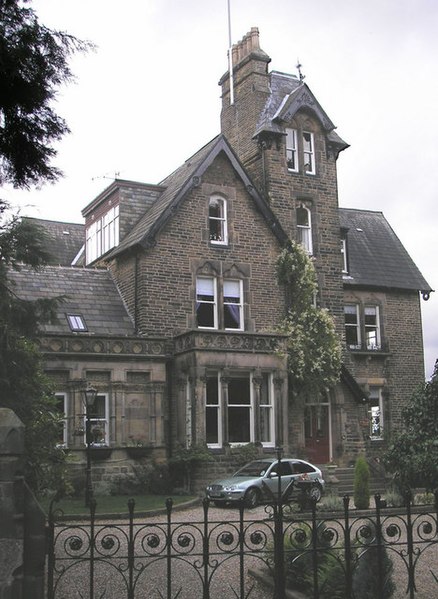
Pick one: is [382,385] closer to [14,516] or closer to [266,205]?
[266,205]

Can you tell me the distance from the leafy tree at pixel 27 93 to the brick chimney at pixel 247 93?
1028 inches

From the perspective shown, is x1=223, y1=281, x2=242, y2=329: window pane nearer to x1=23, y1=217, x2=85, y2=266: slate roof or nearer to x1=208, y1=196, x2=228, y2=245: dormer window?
x1=208, y1=196, x2=228, y2=245: dormer window

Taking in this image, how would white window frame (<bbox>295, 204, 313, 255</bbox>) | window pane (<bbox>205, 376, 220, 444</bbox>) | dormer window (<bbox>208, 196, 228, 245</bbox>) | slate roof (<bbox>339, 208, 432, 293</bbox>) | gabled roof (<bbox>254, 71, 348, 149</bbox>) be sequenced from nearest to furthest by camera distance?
window pane (<bbox>205, 376, 220, 444</bbox>) → dormer window (<bbox>208, 196, 228, 245</bbox>) → gabled roof (<bbox>254, 71, 348, 149</bbox>) → white window frame (<bbox>295, 204, 313, 255</bbox>) → slate roof (<bbox>339, 208, 432, 293</bbox>)

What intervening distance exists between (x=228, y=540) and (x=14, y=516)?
205 cm

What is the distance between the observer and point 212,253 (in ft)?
97.3

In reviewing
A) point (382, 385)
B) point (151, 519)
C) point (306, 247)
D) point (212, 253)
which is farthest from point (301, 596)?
point (382, 385)

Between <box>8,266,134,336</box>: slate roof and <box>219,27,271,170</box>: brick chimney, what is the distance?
8.31 meters

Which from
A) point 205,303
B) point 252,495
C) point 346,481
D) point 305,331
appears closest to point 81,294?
point 205,303

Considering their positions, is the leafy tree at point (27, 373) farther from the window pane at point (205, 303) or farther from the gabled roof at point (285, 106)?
the gabled roof at point (285, 106)

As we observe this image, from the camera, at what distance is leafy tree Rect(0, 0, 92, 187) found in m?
6.34

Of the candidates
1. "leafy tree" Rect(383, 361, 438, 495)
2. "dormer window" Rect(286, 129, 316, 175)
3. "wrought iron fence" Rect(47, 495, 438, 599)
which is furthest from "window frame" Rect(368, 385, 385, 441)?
"leafy tree" Rect(383, 361, 438, 495)

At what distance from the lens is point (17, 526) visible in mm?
7168

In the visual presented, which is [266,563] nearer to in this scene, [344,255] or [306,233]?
[306,233]

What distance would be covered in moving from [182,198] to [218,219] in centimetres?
181
